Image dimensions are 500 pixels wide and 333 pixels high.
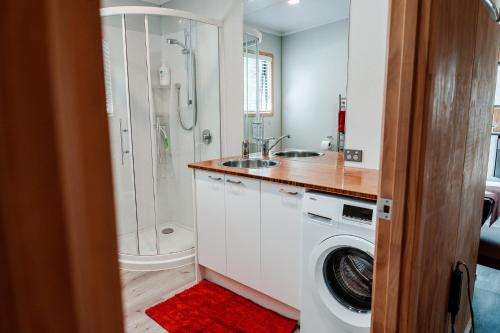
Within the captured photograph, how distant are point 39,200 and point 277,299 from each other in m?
2.03

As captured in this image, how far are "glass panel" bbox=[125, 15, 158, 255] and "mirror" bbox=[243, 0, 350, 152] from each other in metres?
1.02

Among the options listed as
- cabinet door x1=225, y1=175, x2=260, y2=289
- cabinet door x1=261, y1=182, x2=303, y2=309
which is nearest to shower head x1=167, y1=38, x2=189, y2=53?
cabinet door x1=225, y1=175, x2=260, y2=289

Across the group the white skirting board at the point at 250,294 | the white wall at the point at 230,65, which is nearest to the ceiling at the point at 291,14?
the white wall at the point at 230,65

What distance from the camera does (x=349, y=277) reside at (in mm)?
1721

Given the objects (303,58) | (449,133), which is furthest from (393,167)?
(303,58)

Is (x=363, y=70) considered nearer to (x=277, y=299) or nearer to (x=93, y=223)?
(x=277, y=299)

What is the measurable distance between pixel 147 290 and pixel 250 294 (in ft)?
2.71

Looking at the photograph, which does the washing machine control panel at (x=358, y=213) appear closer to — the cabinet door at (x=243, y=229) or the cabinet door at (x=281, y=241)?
the cabinet door at (x=281, y=241)

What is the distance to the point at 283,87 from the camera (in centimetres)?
290

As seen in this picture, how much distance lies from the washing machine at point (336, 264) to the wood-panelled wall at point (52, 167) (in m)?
1.41

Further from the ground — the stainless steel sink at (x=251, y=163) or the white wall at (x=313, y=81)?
the white wall at (x=313, y=81)

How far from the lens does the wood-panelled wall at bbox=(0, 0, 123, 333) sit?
211mm

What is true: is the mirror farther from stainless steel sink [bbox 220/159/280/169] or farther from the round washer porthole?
the round washer porthole

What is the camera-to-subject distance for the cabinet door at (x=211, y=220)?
2289 millimetres
